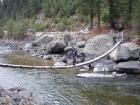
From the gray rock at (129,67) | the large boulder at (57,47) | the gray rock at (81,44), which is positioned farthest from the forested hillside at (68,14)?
the large boulder at (57,47)

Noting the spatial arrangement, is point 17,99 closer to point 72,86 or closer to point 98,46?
point 72,86

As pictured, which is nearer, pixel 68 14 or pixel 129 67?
pixel 129 67

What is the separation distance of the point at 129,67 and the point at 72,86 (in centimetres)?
773

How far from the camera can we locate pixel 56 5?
86.3 meters

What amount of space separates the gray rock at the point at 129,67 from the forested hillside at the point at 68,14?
239 inches

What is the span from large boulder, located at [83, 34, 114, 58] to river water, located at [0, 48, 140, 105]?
474 cm

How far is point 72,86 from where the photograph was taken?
2184 centimetres

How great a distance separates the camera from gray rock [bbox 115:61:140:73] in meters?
26.0

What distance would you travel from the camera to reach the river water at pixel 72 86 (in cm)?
1831

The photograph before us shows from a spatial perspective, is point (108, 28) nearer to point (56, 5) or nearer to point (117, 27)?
point (117, 27)

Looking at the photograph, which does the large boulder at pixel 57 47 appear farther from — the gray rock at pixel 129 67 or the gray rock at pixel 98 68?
the gray rock at pixel 129 67

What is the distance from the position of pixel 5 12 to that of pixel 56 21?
1928 inches

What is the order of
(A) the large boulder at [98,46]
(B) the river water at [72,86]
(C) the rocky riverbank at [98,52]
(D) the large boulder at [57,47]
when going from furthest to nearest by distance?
1. (D) the large boulder at [57,47]
2. (A) the large boulder at [98,46]
3. (C) the rocky riverbank at [98,52]
4. (B) the river water at [72,86]

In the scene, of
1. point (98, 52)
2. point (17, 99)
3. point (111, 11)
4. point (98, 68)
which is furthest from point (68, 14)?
point (17, 99)
